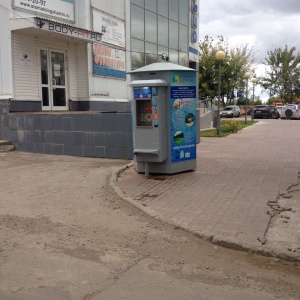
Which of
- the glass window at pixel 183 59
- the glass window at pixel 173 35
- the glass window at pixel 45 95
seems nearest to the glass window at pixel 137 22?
the glass window at pixel 173 35

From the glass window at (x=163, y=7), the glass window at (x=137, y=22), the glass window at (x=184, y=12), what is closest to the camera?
the glass window at (x=137, y=22)

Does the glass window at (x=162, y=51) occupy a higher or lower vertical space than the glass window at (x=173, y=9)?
lower

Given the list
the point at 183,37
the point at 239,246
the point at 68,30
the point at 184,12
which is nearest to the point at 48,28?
the point at 68,30

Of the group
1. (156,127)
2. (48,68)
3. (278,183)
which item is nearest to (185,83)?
(156,127)

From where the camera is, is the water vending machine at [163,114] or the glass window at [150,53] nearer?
the water vending machine at [163,114]

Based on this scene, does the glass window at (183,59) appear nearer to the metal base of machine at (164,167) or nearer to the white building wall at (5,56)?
the white building wall at (5,56)

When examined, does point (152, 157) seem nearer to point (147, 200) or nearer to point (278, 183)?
point (147, 200)

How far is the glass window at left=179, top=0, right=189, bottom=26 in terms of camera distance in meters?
23.1

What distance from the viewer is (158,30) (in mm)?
20984

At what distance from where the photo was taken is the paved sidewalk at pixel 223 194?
17.0 feet

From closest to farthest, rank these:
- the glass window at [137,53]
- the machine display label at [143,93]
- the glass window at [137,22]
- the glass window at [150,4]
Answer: the machine display label at [143,93], the glass window at [137,22], the glass window at [137,53], the glass window at [150,4]

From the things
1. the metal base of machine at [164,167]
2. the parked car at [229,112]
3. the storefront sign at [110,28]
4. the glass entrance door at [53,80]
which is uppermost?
the storefront sign at [110,28]

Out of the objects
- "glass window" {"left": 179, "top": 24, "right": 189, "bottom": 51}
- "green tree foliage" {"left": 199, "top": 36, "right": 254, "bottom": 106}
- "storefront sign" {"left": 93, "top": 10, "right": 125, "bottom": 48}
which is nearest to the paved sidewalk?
"storefront sign" {"left": 93, "top": 10, "right": 125, "bottom": 48}

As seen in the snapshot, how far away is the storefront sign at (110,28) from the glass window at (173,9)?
199 inches
